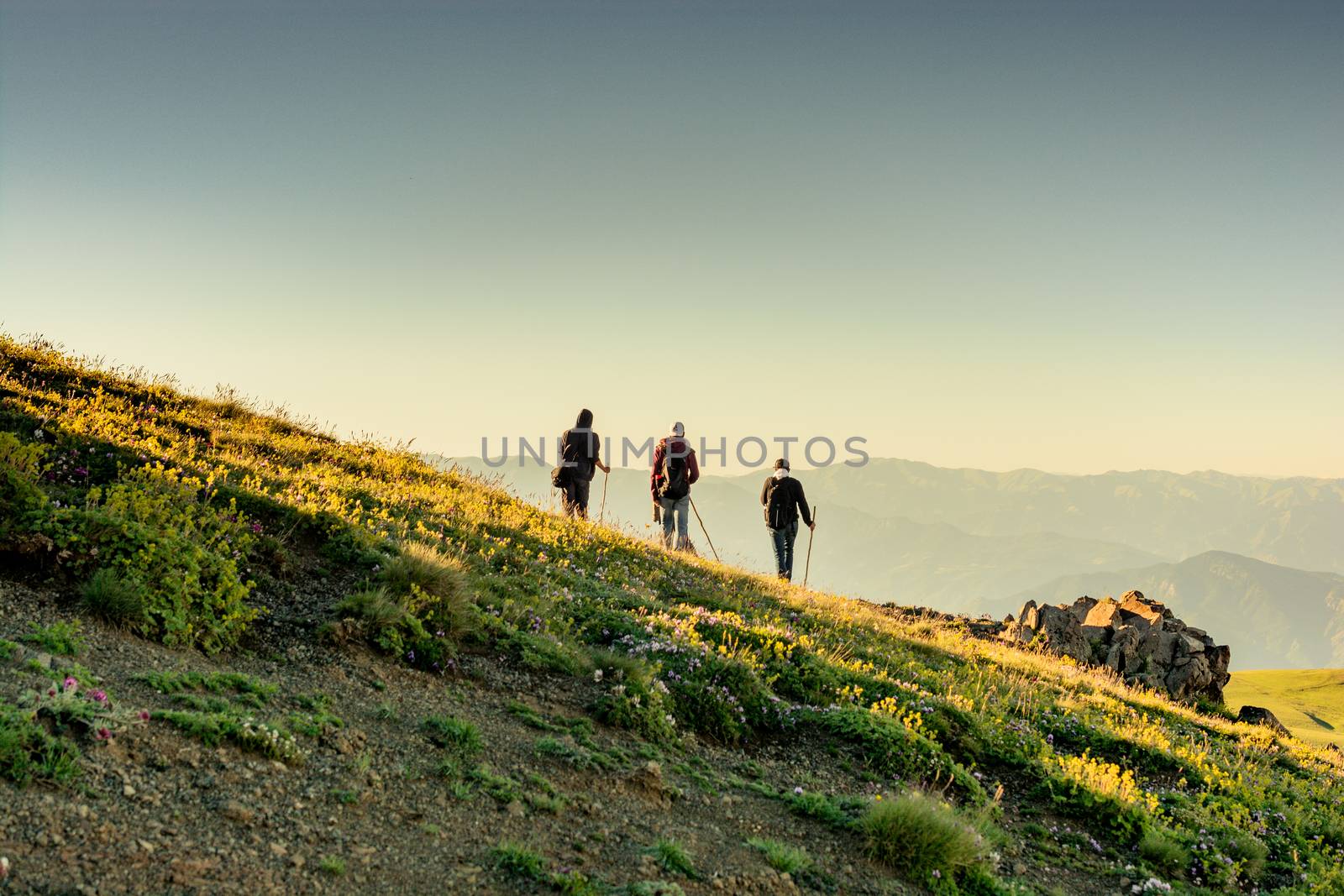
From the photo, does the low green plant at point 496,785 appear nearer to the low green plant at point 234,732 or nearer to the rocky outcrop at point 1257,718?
the low green plant at point 234,732

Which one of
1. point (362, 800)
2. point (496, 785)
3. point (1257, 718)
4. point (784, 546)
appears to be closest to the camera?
point (362, 800)

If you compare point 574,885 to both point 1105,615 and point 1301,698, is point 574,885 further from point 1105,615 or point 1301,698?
point 1301,698

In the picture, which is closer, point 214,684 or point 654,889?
point 654,889

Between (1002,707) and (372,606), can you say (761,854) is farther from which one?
(1002,707)

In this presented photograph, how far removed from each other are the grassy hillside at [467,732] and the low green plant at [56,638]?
29 millimetres

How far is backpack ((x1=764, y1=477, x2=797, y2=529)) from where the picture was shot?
74.1 feet

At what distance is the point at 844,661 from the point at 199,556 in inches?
347

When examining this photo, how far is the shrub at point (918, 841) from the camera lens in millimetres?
6340

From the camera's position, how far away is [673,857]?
550 cm

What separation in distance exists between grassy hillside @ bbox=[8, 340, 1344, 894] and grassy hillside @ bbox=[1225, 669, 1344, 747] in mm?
13807

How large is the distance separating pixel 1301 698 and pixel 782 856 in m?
37.1

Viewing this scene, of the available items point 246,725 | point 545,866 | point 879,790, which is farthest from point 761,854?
point 246,725

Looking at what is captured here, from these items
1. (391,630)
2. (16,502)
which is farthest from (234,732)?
(16,502)

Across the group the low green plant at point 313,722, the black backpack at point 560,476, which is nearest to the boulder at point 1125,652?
the black backpack at point 560,476
